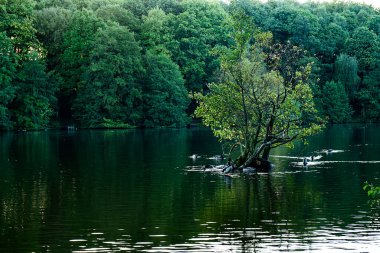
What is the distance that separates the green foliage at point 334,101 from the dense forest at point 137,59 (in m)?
0.18

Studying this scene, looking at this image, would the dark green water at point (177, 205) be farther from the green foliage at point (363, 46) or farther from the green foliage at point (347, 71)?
the green foliage at point (363, 46)

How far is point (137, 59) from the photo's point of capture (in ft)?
353

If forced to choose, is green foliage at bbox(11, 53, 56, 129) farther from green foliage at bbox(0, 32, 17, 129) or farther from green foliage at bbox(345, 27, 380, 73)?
green foliage at bbox(345, 27, 380, 73)

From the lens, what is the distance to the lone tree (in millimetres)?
48688

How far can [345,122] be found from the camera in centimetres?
12925

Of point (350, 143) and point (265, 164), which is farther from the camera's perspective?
point (350, 143)

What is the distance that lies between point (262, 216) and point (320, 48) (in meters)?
104

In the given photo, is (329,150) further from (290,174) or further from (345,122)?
(345,122)

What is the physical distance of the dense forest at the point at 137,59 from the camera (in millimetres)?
101062

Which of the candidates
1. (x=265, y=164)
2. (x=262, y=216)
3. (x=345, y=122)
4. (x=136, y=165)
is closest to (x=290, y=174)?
(x=265, y=164)

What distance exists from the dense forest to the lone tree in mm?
51414

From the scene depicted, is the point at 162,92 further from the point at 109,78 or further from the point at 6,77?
the point at 6,77

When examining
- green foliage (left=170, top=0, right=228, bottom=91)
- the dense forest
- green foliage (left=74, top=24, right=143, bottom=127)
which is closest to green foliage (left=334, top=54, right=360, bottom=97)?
the dense forest

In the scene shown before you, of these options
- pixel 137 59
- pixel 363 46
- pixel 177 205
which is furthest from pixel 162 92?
pixel 177 205
